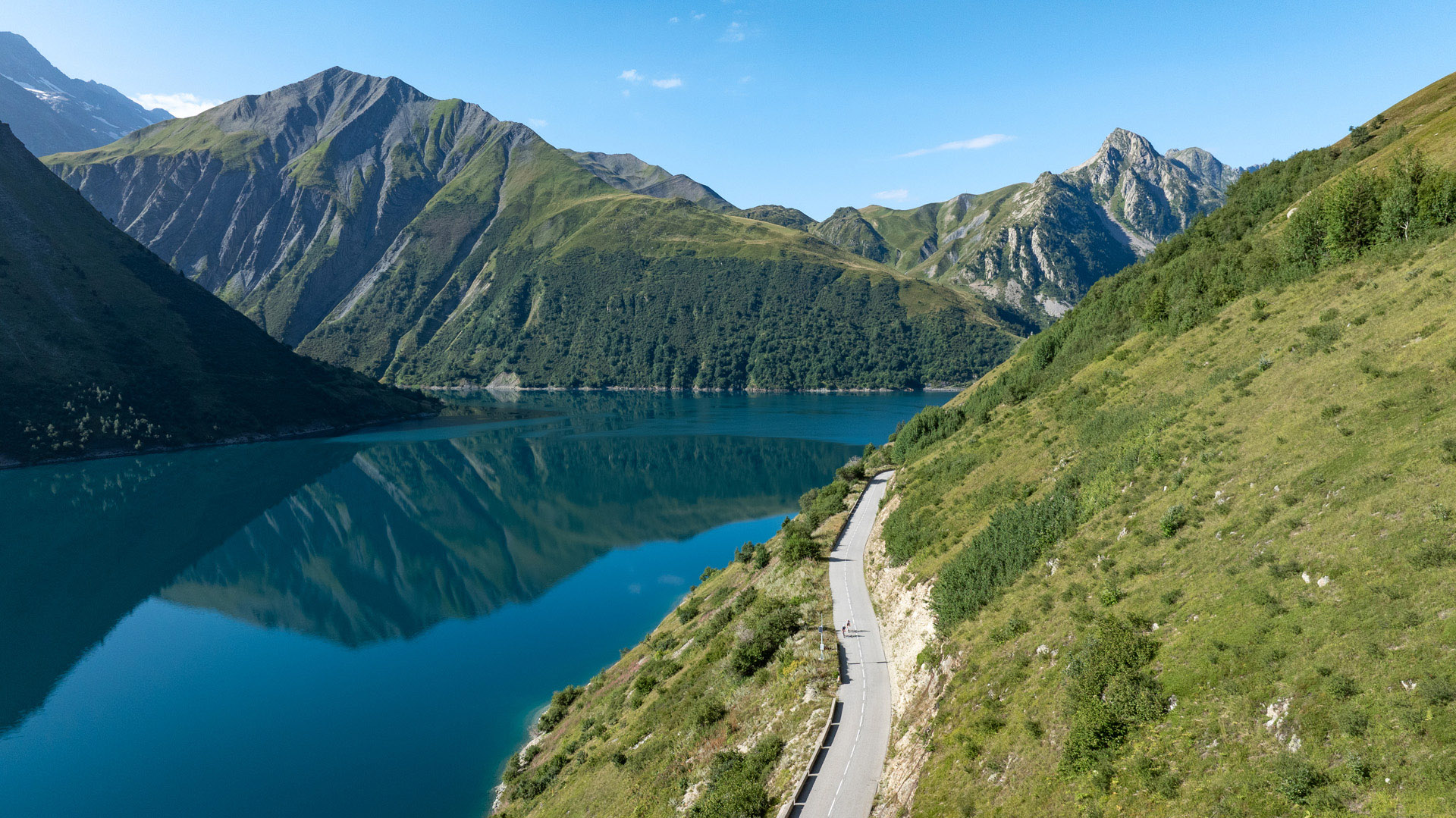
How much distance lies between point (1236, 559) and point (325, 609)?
310 ft

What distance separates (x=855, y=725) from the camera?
1124 inches

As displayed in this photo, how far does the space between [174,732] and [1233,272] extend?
93974 millimetres

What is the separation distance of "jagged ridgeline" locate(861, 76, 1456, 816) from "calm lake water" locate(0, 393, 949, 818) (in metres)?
36.5

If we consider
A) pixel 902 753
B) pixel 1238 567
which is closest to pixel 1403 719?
pixel 1238 567

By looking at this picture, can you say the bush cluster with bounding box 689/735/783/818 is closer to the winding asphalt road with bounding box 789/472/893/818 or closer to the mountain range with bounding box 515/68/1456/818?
the mountain range with bounding box 515/68/1456/818

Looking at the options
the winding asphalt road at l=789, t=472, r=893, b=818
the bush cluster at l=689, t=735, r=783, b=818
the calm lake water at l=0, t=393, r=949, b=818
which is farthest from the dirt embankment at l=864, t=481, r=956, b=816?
the calm lake water at l=0, t=393, r=949, b=818

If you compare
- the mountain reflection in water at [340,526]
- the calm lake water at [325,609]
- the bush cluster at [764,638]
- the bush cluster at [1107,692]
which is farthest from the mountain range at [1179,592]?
the mountain reflection in water at [340,526]

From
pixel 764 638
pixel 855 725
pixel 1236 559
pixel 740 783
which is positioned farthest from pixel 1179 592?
pixel 764 638

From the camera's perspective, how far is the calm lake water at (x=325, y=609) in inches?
1886

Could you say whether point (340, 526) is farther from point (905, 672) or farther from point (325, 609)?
point (905, 672)

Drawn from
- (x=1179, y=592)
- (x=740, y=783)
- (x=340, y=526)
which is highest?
(x=1179, y=592)

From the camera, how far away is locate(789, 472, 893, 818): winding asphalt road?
951 inches

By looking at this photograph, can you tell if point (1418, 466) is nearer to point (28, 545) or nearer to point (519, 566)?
point (519, 566)

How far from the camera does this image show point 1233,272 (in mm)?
50781
